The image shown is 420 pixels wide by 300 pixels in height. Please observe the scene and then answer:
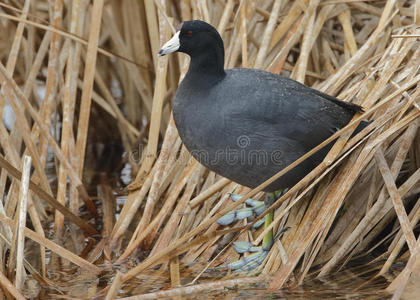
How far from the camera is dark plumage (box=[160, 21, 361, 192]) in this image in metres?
2.87

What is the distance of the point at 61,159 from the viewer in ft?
11.3

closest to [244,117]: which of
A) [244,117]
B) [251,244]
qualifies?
[244,117]

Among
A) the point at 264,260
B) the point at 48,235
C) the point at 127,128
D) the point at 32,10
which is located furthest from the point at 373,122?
the point at 32,10

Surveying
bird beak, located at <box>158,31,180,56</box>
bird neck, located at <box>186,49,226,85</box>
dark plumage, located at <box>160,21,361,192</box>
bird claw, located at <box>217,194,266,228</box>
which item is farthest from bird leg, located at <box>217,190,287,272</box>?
bird beak, located at <box>158,31,180,56</box>

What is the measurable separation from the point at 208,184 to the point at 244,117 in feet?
2.61

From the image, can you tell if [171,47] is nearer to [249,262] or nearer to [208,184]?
[208,184]

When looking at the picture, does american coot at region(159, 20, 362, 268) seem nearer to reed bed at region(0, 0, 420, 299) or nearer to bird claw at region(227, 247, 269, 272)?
bird claw at region(227, 247, 269, 272)

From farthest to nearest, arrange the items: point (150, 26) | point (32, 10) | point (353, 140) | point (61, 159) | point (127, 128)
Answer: point (127, 128)
point (32, 10)
point (150, 26)
point (61, 159)
point (353, 140)

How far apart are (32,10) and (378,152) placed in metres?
2.61

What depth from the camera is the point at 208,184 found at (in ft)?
11.7

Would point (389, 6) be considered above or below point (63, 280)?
above

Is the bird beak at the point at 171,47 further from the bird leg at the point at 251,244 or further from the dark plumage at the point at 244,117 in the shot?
the bird leg at the point at 251,244

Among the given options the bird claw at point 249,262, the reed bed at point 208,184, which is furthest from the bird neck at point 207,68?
the bird claw at point 249,262

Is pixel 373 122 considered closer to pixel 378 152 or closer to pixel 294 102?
pixel 378 152
